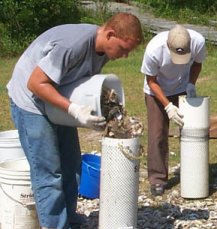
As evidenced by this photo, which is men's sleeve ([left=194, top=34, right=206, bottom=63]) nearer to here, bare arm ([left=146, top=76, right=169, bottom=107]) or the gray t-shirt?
bare arm ([left=146, top=76, right=169, bottom=107])

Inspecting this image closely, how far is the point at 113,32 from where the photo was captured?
13.9ft

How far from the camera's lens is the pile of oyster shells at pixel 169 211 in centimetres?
546

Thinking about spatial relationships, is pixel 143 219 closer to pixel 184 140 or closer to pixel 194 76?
pixel 184 140

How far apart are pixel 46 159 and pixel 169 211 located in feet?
5.05

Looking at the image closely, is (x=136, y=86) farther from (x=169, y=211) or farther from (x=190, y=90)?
(x=169, y=211)

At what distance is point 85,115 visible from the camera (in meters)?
4.30

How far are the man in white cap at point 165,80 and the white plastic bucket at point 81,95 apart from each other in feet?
3.67

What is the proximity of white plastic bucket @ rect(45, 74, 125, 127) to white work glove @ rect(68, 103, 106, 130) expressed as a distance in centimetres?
7

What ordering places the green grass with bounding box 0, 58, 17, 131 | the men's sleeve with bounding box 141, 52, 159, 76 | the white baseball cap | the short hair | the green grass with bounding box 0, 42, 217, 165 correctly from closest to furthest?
the short hair → the white baseball cap → the men's sleeve with bounding box 141, 52, 159, 76 → the green grass with bounding box 0, 42, 217, 165 → the green grass with bounding box 0, 58, 17, 131

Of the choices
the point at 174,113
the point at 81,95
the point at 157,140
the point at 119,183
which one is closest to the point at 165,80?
the point at 174,113

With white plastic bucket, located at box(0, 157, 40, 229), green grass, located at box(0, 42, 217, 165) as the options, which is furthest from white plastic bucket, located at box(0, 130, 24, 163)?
green grass, located at box(0, 42, 217, 165)

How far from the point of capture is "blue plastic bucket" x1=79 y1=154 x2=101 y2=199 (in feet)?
19.2

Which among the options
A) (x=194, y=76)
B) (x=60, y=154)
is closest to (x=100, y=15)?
(x=194, y=76)

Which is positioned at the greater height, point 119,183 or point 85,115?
point 85,115
